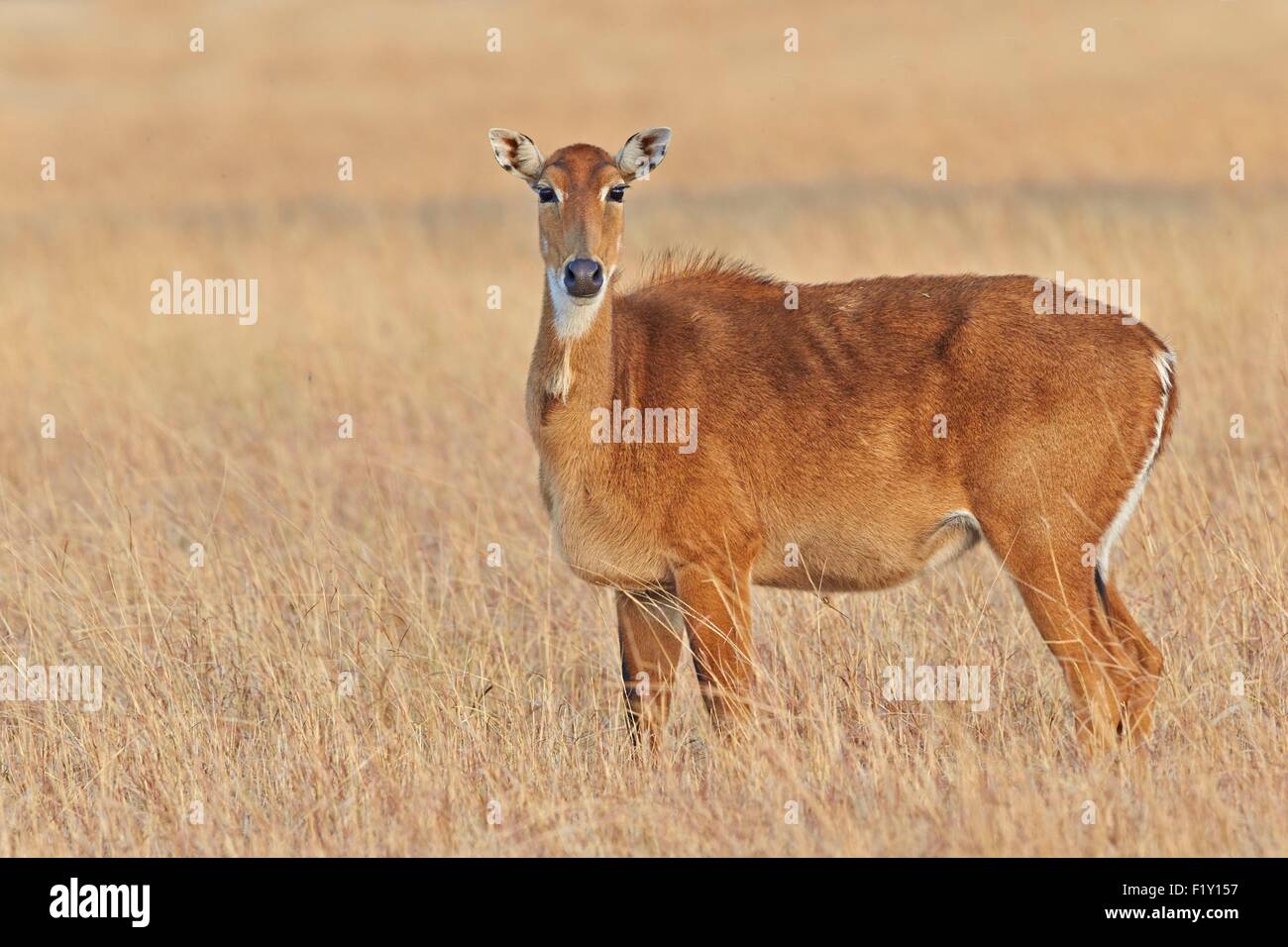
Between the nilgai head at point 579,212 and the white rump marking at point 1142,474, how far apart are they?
239cm

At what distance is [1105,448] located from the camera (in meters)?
7.56

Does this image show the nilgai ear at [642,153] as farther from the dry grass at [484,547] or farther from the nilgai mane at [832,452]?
the dry grass at [484,547]

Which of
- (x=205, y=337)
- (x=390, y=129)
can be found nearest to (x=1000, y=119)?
(x=390, y=129)

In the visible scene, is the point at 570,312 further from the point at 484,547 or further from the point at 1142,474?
the point at 484,547

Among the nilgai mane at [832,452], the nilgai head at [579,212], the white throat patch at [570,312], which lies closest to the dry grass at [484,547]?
the nilgai mane at [832,452]

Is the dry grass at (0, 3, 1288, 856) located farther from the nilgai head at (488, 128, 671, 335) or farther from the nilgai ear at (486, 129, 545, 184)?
the nilgai ear at (486, 129, 545, 184)

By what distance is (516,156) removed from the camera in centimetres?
827

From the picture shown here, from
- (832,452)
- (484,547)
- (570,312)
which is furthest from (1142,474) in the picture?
(484,547)

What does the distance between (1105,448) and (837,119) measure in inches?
1094

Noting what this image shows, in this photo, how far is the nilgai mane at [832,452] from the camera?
7516 mm

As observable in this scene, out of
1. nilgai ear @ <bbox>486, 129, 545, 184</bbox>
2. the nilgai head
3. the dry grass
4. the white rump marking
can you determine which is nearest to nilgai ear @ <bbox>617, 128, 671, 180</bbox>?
the nilgai head

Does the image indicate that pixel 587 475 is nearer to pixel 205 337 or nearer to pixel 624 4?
pixel 205 337

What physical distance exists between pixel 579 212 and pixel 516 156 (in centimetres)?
69

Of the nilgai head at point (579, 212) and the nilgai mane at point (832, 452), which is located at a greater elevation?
the nilgai head at point (579, 212)
